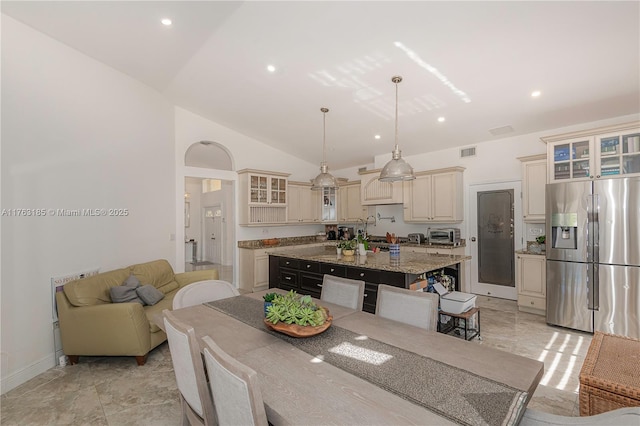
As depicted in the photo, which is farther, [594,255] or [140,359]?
[594,255]

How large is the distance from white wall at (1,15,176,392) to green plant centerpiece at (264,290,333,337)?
2627mm

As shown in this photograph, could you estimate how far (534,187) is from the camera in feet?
14.8

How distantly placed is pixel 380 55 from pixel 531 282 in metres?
3.72

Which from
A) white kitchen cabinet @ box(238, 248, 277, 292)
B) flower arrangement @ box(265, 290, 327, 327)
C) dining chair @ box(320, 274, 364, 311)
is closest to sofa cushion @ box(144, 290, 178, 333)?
dining chair @ box(320, 274, 364, 311)

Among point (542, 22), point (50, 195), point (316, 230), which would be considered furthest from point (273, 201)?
point (542, 22)

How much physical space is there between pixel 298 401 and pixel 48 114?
3719mm

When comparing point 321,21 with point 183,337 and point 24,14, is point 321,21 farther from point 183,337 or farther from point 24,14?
point 183,337

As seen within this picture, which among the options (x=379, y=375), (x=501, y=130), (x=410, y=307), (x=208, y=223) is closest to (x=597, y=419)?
(x=379, y=375)

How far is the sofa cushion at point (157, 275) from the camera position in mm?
3912

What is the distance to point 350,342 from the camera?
1618mm

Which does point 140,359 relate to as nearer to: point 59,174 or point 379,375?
point 59,174

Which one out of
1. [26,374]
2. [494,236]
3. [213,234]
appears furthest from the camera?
[213,234]

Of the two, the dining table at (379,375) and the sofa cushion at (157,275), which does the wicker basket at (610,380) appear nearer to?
the dining table at (379,375)

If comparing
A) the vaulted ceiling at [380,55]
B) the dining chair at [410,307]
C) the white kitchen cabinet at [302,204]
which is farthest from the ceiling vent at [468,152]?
the dining chair at [410,307]
